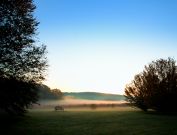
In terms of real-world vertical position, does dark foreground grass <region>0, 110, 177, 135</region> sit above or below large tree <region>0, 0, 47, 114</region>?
below

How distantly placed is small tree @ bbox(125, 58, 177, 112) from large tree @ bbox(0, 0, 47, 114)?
23.7 m

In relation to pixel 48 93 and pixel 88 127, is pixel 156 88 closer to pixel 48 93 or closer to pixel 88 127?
pixel 88 127

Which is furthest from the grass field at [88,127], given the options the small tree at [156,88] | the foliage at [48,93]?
the foliage at [48,93]

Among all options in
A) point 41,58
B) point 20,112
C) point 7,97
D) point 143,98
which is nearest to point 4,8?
point 41,58

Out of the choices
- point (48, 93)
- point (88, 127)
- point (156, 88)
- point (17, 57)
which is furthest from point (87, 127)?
point (48, 93)

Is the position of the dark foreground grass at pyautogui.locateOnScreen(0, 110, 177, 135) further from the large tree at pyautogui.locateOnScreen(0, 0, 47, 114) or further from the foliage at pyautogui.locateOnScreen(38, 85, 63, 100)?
the foliage at pyautogui.locateOnScreen(38, 85, 63, 100)

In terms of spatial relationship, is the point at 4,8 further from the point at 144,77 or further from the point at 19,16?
the point at 144,77

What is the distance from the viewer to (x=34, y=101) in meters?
39.0

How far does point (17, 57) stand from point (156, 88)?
27.7 meters

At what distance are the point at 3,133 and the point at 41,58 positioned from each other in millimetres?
13529

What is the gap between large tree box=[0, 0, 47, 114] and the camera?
34969 mm

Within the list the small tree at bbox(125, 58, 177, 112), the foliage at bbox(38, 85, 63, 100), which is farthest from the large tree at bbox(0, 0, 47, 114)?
the foliage at bbox(38, 85, 63, 100)

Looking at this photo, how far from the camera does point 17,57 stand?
119 feet

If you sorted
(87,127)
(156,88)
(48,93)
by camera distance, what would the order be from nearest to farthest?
(87,127) < (156,88) < (48,93)
